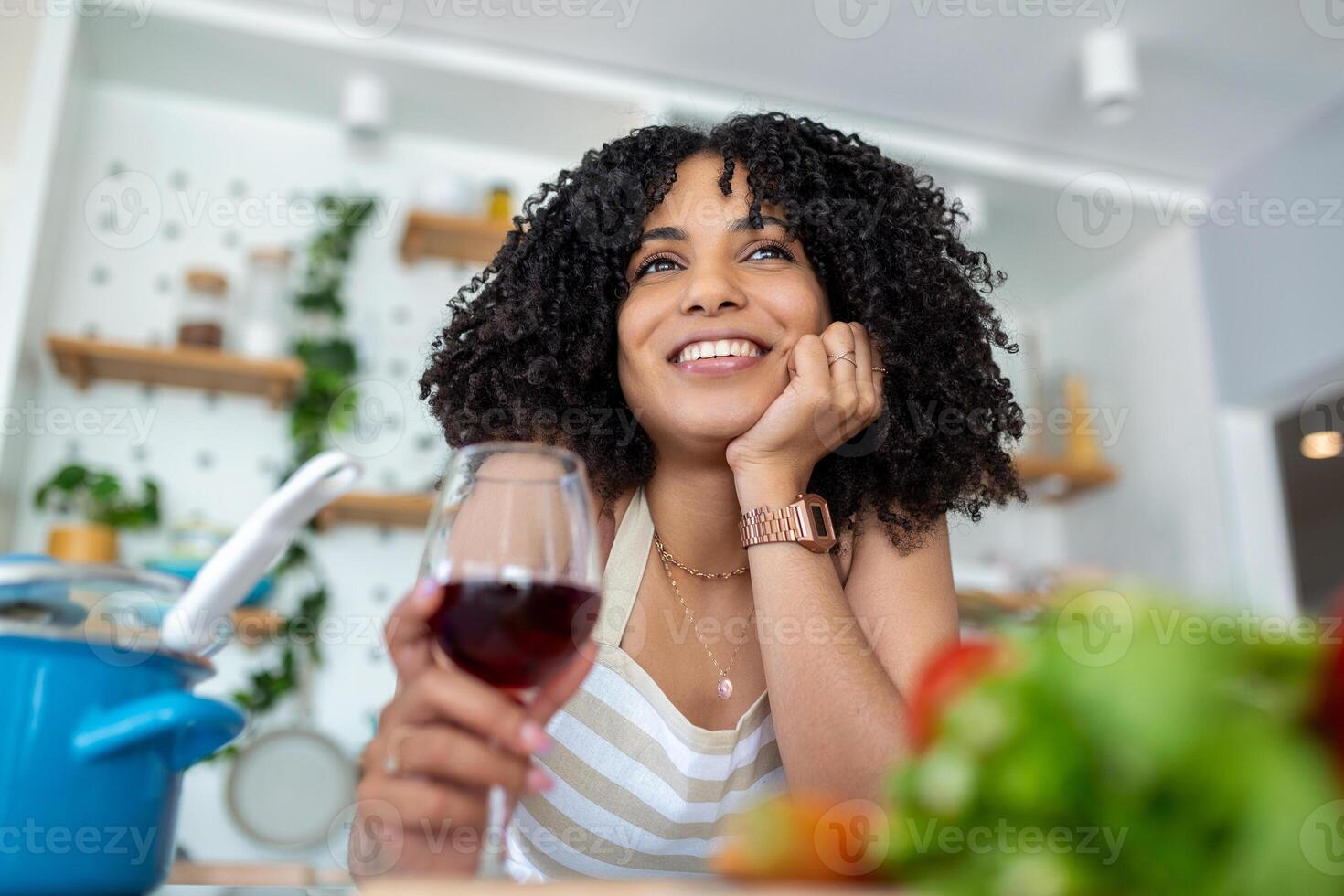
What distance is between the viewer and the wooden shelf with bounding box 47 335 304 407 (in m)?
2.70

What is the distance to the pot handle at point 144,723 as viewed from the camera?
1.67ft

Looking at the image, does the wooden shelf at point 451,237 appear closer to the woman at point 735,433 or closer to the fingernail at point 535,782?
the woman at point 735,433

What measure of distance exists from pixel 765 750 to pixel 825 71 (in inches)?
94.1

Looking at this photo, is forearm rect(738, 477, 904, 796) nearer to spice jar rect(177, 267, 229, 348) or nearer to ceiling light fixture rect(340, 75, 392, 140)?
spice jar rect(177, 267, 229, 348)

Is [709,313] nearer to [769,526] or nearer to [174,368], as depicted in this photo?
[769,526]

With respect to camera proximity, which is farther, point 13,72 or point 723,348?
point 13,72

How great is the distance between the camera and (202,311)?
9.34ft

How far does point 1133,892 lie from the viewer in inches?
10.1

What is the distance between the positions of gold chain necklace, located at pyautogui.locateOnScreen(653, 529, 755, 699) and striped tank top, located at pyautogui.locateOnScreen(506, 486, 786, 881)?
0.07 metres

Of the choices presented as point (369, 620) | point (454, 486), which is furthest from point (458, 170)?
point (454, 486)

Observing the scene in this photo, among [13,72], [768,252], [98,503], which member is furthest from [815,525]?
[13,72]

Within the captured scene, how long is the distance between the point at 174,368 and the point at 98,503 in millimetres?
376

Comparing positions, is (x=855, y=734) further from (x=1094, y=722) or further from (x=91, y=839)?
(x=1094, y=722)

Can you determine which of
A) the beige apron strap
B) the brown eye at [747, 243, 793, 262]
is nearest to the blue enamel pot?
the beige apron strap
